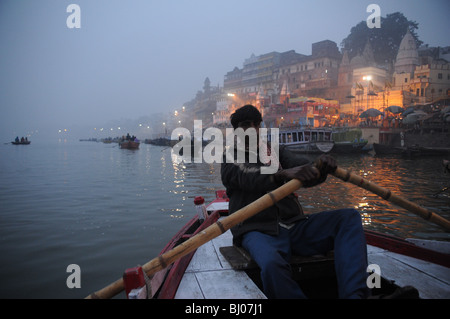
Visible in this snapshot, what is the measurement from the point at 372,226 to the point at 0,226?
9564 mm

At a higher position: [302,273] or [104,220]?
[302,273]

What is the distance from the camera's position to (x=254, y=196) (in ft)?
8.44

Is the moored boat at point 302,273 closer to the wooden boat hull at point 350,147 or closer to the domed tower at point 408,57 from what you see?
the wooden boat hull at point 350,147

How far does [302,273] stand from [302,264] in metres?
0.11

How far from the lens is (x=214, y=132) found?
67688mm

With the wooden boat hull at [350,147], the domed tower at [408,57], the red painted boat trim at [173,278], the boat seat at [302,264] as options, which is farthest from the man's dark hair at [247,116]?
the domed tower at [408,57]

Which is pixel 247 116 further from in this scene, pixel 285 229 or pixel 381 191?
pixel 381 191

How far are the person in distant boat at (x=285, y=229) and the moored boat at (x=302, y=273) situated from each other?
15 cm

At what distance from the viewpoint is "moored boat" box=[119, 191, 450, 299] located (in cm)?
212

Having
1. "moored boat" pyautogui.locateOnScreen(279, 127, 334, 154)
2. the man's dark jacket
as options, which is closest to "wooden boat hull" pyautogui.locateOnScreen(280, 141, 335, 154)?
"moored boat" pyautogui.locateOnScreen(279, 127, 334, 154)

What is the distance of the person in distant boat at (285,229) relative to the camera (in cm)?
202

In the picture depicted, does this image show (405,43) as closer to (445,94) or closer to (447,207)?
(445,94)

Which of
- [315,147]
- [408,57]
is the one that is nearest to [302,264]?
[315,147]
